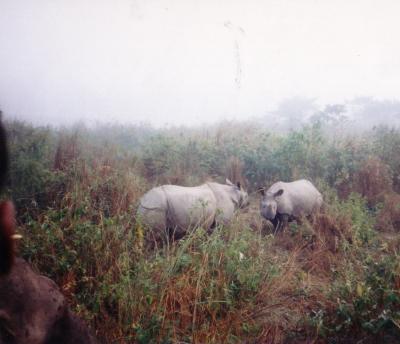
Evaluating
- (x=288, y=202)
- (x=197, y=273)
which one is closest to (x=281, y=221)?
(x=288, y=202)

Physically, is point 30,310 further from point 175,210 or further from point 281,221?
point 281,221

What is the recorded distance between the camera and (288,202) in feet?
20.2

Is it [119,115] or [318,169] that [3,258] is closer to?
[318,169]

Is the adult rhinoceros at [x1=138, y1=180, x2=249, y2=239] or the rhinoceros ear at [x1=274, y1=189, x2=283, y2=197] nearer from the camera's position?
the adult rhinoceros at [x1=138, y1=180, x2=249, y2=239]

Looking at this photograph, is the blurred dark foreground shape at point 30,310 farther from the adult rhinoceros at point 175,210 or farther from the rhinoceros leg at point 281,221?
the rhinoceros leg at point 281,221

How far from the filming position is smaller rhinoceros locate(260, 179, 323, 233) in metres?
5.96

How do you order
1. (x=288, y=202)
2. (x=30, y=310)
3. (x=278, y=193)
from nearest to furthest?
1. (x=30, y=310)
2. (x=278, y=193)
3. (x=288, y=202)

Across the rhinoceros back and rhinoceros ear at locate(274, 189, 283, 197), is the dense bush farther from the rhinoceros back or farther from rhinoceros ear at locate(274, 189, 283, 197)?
rhinoceros ear at locate(274, 189, 283, 197)

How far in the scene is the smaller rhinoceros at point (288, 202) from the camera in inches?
235

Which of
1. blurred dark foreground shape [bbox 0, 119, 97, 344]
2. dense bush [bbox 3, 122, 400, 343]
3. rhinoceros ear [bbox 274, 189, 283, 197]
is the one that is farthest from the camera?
rhinoceros ear [bbox 274, 189, 283, 197]

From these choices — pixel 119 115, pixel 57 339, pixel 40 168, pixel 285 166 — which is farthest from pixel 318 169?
pixel 119 115

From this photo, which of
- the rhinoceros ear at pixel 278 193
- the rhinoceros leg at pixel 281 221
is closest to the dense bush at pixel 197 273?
the rhinoceros leg at pixel 281 221

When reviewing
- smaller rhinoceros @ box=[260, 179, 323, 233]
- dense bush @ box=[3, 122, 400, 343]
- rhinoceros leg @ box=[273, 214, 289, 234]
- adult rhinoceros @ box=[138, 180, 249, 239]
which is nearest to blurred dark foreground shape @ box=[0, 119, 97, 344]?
dense bush @ box=[3, 122, 400, 343]

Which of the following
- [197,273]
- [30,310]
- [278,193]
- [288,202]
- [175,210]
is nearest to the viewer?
[30,310]
